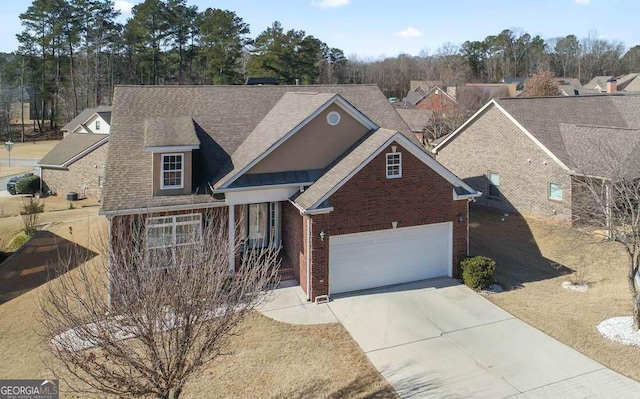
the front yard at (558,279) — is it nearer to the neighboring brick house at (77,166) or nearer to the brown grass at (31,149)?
the neighboring brick house at (77,166)

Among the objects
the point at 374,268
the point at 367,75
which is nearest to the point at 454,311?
the point at 374,268

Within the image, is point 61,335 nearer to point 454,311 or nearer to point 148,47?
point 454,311

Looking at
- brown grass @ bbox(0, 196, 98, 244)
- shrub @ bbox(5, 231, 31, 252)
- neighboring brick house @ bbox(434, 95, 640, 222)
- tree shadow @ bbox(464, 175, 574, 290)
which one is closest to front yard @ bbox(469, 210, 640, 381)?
tree shadow @ bbox(464, 175, 574, 290)

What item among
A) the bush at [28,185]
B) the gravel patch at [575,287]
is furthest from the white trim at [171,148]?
the bush at [28,185]

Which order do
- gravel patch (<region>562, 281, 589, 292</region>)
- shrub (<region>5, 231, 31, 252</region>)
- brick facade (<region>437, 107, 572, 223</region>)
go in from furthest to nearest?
brick facade (<region>437, 107, 572, 223</region>)
shrub (<region>5, 231, 31, 252</region>)
gravel patch (<region>562, 281, 589, 292</region>)

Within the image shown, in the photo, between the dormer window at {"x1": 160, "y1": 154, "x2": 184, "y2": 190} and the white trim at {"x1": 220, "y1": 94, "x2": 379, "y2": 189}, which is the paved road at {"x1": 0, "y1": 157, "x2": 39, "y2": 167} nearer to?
the dormer window at {"x1": 160, "y1": 154, "x2": 184, "y2": 190}

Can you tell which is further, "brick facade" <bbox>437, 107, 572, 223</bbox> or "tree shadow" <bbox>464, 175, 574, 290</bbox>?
"brick facade" <bbox>437, 107, 572, 223</bbox>
